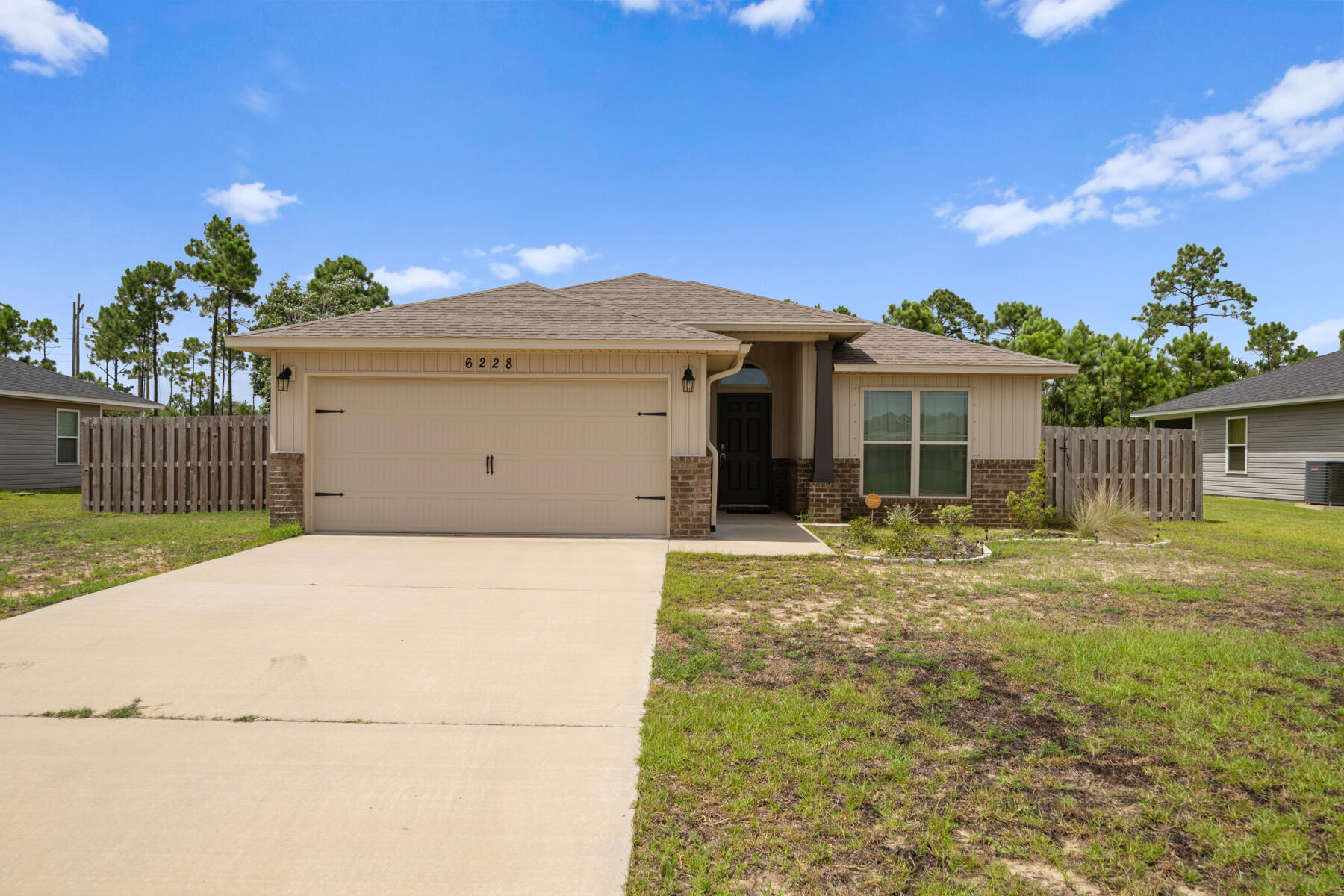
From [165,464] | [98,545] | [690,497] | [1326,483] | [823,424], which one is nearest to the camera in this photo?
[98,545]

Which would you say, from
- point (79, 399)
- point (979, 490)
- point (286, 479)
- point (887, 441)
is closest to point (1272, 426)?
point (979, 490)

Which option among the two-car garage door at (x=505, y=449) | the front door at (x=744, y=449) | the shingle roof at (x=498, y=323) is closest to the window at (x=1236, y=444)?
the front door at (x=744, y=449)

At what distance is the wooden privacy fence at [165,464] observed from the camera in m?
11.8

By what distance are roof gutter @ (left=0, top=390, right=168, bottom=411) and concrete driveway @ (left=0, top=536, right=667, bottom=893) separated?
15893 mm

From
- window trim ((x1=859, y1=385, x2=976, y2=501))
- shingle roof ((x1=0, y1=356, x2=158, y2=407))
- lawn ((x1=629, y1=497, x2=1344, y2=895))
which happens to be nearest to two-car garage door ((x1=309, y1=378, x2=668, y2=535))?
lawn ((x1=629, y1=497, x2=1344, y2=895))

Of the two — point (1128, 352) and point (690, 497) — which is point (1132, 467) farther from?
point (1128, 352)

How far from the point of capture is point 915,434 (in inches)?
439

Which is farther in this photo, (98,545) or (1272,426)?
(1272,426)

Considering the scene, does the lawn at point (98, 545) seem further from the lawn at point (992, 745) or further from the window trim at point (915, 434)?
the window trim at point (915, 434)

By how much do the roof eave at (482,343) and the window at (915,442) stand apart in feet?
12.1

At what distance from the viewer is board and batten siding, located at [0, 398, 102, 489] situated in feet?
54.4

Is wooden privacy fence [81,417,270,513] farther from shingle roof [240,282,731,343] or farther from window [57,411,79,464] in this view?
window [57,411,79,464]

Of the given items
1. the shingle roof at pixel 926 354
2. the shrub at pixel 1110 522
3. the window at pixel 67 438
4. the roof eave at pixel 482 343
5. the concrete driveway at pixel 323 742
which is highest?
the shingle roof at pixel 926 354

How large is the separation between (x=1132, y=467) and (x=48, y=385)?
1009 inches
